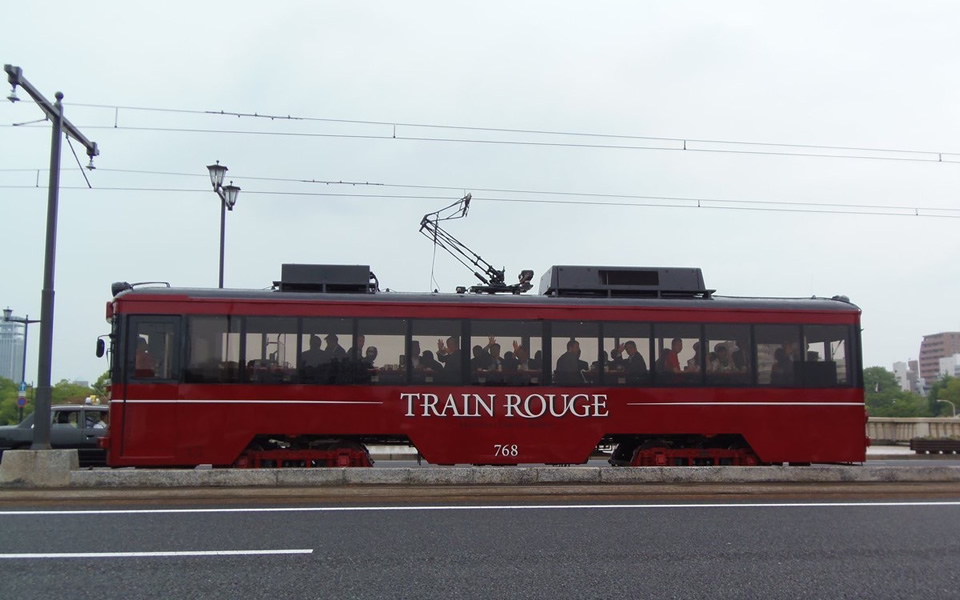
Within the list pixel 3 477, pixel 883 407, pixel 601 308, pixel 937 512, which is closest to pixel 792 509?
pixel 937 512

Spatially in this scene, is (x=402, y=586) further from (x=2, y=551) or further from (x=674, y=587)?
(x=2, y=551)

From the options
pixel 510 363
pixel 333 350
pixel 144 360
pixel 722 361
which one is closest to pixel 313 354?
pixel 333 350

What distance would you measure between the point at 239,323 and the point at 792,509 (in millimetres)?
8402

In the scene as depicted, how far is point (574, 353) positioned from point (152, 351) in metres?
6.70

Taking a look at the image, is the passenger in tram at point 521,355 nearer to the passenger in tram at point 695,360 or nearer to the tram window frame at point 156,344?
the passenger in tram at point 695,360

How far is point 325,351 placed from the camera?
12.5 m

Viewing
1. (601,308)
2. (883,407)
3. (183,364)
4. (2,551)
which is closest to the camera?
(2,551)

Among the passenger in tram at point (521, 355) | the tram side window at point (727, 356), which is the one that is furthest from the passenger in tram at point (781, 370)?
the passenger in tram at point (521, 355)

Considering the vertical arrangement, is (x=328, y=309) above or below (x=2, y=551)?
above

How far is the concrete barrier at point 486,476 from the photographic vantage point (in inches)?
410

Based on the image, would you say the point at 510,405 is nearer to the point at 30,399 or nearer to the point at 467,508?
the point at 467,508

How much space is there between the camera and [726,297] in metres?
13.7

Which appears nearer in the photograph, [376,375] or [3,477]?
[3,477]

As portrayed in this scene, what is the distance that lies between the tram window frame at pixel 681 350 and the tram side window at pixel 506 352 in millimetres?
1930
